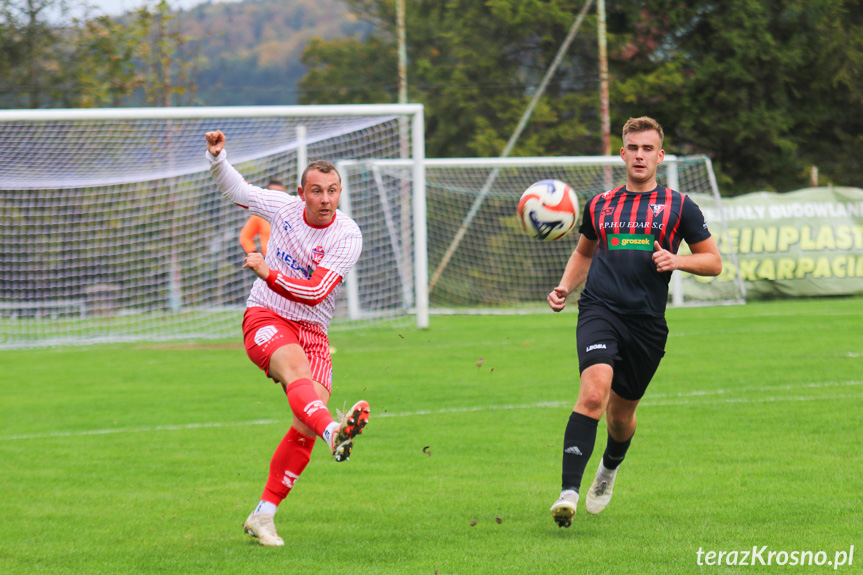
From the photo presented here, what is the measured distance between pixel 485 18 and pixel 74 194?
26276 mm

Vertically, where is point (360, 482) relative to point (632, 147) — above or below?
below

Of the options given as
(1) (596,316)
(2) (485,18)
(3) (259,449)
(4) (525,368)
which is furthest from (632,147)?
(2) (485,18)

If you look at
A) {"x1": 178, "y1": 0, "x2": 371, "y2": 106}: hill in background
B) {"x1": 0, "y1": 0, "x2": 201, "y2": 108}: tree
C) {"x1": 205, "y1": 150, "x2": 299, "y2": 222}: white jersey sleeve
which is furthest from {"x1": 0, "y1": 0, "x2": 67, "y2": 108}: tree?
{"x1": 178, "y1": 0, "x2": 371, "y2": 106}: hill in background

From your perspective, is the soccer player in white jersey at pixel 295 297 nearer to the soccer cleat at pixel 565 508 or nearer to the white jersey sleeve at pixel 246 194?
the white jersey sleeve at pixel 246 194

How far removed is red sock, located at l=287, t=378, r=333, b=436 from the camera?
5.13 metres

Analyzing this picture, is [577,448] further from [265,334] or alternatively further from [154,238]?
[154,238]

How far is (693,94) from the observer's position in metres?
36.6

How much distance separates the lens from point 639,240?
5613 mm

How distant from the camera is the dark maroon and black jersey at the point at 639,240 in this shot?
220 inches

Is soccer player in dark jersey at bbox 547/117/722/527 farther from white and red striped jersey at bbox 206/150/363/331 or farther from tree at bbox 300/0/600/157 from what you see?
tree at bbox 300/0/600/157

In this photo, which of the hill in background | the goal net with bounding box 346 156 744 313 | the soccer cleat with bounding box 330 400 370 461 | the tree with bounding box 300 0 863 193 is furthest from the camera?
the hill in background

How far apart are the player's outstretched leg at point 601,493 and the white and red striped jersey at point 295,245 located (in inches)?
74.2

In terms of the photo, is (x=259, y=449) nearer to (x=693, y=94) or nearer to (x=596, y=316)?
(x=596, y=316)

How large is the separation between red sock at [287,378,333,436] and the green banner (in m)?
19.5
